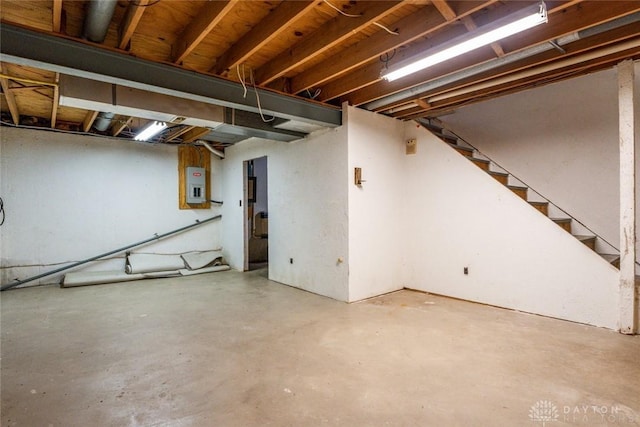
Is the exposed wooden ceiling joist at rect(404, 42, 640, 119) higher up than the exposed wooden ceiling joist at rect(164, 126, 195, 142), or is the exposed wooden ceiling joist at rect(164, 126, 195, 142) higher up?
the exposed wooden ceiling joist at rect(404, 42, 640, 119)

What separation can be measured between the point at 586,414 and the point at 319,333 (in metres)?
1.89

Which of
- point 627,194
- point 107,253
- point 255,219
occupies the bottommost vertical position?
point 107,253

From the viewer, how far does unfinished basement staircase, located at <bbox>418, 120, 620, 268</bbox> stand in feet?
11.6

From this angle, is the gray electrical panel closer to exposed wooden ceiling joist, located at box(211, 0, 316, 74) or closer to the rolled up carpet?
the rolled up carpet

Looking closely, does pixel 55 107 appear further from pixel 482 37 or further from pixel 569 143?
pixel 569 143

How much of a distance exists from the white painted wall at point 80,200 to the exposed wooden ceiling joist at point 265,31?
3.65 metres

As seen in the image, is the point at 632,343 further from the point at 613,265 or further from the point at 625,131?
the point at 625,131

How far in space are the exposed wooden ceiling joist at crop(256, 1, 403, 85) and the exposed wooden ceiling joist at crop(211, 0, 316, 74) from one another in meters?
0.34

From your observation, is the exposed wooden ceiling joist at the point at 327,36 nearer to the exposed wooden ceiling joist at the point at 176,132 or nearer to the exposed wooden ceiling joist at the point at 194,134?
the exposed wooden ceiling joist at the point at 194,134

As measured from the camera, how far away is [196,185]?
20.1ft

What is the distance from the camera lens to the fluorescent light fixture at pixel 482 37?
6.44 feet

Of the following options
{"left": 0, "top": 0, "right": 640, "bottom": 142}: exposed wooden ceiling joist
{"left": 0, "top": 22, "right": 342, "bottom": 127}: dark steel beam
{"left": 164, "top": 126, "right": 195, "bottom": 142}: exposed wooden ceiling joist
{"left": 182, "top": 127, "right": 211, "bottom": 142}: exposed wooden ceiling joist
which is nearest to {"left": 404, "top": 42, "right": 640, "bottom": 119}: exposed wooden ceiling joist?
{"left": 0, "top": 0, "right": 640, "bottom": 142}: exposed wooden ceiling joist

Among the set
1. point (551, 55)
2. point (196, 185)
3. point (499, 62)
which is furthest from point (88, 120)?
point (551, 55)

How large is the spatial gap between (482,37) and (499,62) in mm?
684
